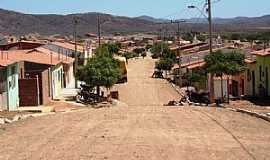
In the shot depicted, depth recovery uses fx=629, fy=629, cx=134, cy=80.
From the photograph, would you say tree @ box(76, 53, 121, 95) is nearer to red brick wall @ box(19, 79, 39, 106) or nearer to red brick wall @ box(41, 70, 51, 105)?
red brick wall @ box(41, 70, 51, 105)

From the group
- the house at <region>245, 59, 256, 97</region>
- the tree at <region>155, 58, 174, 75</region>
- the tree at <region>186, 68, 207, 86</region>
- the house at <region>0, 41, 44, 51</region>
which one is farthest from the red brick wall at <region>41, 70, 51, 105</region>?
the tree at <region>155, 58, 174, 75</region>

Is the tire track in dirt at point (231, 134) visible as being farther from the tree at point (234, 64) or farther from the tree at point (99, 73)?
the tree at point (99, 73)

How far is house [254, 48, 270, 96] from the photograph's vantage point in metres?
44.5

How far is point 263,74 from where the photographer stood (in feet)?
151

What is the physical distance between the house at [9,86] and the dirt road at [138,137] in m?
9.12

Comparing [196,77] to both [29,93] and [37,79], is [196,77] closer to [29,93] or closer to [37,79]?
[37,79]

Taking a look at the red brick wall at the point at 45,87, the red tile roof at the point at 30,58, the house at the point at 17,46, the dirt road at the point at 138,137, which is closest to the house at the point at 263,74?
the red brick wall at the point at 45,87

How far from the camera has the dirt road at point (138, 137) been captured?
50.1ft

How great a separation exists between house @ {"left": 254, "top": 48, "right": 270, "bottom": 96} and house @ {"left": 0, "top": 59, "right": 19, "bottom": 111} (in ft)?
57.2

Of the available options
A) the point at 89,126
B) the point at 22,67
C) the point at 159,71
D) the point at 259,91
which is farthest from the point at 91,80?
the point at 159,71

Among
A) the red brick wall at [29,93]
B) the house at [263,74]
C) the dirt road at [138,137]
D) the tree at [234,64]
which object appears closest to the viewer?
the dirt road at [138,137]

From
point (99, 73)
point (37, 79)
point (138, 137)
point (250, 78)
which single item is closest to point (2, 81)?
point (37, 79)

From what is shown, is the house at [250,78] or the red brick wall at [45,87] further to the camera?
the house at [250,78]

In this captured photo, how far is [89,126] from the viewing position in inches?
866
